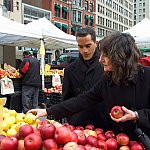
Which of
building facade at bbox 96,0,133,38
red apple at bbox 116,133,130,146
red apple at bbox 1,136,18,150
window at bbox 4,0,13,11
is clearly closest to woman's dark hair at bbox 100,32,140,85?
red apple at bbox 116,133,130,146

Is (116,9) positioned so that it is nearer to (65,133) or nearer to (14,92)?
(14,92)

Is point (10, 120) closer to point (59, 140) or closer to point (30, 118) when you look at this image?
point (30, 118)

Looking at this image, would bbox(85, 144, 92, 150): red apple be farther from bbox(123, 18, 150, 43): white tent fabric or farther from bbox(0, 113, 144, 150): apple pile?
bbox(123, 18, 150, 43): white tent fabric

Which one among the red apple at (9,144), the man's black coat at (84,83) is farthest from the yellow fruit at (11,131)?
the red apple at (9,144)

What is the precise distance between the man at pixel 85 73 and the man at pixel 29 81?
15.9 feet

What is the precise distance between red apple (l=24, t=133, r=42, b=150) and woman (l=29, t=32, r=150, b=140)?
0.57 meters

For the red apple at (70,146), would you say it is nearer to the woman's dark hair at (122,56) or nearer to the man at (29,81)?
the woman's dark hair at (122,56)

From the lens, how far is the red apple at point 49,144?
1907 millimetres

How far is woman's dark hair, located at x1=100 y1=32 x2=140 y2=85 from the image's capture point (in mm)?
2225

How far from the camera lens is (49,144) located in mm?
1916

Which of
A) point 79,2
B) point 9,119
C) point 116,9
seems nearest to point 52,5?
point 79,2

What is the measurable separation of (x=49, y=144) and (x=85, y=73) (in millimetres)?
1279

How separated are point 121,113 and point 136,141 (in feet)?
1.13

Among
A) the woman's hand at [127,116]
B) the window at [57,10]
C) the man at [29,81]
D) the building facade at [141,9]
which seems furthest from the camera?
the building facade at [141,9]
